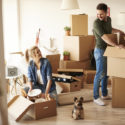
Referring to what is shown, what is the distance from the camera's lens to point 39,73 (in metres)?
3.51

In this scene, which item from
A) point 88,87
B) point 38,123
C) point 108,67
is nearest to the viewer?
point 38,123

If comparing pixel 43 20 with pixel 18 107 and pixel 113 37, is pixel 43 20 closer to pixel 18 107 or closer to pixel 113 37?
pixel 113 37

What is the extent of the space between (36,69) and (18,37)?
2.11m

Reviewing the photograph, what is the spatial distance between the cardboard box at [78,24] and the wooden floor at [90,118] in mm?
1581

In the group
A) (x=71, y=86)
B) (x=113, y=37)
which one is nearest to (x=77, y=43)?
(x=71, y=86)

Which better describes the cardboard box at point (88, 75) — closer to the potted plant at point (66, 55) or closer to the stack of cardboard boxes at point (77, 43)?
the stack of cardboard boxes at point (77, 43)

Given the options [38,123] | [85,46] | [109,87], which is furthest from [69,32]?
[38,123]

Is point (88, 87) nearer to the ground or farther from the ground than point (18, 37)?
nearer to the ground

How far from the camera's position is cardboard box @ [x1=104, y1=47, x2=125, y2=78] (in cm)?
319

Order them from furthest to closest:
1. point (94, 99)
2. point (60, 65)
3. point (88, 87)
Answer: point (60, 65) < point (88, 87) < point (94, 99)

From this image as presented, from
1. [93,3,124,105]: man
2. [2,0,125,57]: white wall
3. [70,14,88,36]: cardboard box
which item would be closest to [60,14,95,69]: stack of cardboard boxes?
[70,14,88,36]: cardboard box

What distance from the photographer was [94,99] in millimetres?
3689

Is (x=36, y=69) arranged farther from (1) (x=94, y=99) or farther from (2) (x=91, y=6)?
(2) (x=91, y=6)

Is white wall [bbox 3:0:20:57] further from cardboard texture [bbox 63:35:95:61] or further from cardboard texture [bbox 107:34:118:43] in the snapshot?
cardboard texture [bbox 107:34:118:43]
